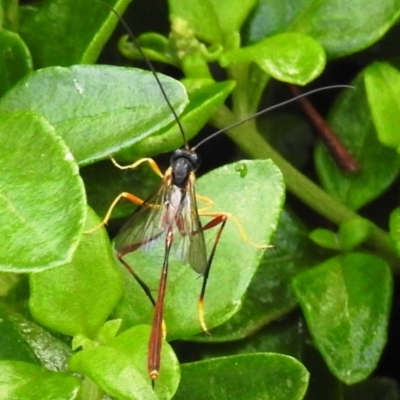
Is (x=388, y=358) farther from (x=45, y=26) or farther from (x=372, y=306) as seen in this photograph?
(x=45, y=26)

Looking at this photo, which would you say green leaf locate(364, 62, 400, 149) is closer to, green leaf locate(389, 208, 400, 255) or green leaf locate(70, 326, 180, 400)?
green leaf locate(389, 208, 400, 255)

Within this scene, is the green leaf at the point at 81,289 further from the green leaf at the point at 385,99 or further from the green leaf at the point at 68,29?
the green leaf at the point at 385,99

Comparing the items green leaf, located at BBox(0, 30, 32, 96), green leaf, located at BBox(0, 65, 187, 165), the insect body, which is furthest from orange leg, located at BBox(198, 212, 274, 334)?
green leaf, located at BBox(0, 30, 32, 96)

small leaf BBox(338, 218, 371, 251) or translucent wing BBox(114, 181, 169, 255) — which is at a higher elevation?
translucent wing BBox(114, 181, 169, 255)

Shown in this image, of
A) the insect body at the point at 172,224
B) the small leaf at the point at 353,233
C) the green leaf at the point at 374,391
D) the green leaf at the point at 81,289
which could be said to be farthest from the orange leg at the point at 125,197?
the green leaf at the point at 374,391

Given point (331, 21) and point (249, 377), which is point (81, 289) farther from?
point (331, 21)

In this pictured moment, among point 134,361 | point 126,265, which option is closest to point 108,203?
point 126,265

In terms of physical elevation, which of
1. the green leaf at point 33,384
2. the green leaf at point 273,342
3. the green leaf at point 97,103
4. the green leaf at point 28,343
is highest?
the green leaf at point 97,103
